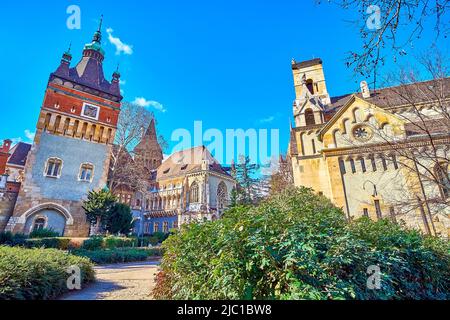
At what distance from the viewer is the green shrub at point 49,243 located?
16.2 metres

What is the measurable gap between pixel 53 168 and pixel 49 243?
12.8 metres

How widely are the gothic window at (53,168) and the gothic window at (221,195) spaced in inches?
964

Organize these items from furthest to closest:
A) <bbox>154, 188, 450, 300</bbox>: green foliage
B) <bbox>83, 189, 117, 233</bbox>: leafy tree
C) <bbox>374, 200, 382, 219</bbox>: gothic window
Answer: <bbox>83, 189, 117, 233</bbox>: leafy tree → <bbox>374, 200, 382, 219</bbox>: gothic window → <bbox>154, 188, 450, 300</bbox>: green foliage

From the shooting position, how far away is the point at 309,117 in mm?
26141

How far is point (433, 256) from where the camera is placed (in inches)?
216

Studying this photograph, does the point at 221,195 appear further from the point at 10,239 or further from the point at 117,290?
the point at 117,290

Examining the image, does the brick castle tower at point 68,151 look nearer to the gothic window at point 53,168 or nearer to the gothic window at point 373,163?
the gothic window at point 53,168

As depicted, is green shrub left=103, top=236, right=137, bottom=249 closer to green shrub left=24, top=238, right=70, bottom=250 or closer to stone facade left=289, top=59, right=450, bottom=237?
green shrub left=24, top=238, right=70, bottom=250

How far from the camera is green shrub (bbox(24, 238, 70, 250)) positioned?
1616 cm

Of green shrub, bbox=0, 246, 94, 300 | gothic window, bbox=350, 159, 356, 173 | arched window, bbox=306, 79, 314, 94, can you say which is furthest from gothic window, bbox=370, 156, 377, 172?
green shrub, bbox=0, 246, 94, 300

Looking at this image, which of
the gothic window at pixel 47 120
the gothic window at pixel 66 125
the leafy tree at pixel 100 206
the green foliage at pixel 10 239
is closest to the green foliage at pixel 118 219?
the leafy tree at pixel 100 206

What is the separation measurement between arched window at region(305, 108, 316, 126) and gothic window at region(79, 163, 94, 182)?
27212 mm

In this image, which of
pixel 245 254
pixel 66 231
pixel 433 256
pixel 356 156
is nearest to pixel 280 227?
pixel 245 254
